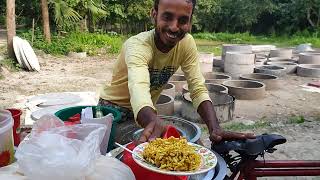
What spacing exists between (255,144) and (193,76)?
0.73 m

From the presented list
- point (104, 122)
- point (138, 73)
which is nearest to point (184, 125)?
point (138, 73)

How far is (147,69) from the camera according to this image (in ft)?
6.41

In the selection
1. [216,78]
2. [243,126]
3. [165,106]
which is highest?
[216,78]

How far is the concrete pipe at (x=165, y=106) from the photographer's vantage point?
22.7ft

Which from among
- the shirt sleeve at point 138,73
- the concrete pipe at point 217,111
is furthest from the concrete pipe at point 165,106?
the shirt sleeve at point 138,73

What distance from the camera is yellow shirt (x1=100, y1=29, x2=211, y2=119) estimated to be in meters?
1.87

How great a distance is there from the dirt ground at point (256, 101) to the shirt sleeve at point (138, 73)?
3.38 meters

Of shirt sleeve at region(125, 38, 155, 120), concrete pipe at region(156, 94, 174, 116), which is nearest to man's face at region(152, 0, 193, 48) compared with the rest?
shirt sleeve at region(125, 38, 155, 120)

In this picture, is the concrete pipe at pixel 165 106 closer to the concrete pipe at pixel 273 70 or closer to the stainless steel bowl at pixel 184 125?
the stainless steel bowl at pixel 184 125

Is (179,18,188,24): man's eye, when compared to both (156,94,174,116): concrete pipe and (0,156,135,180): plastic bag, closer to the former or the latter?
(0,156,135,180): plastic bag

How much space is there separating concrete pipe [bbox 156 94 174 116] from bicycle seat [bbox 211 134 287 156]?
500cm

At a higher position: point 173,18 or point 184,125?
point 173,18

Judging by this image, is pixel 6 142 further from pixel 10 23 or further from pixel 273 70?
pixel 10 23

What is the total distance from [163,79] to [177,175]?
1.02 m
